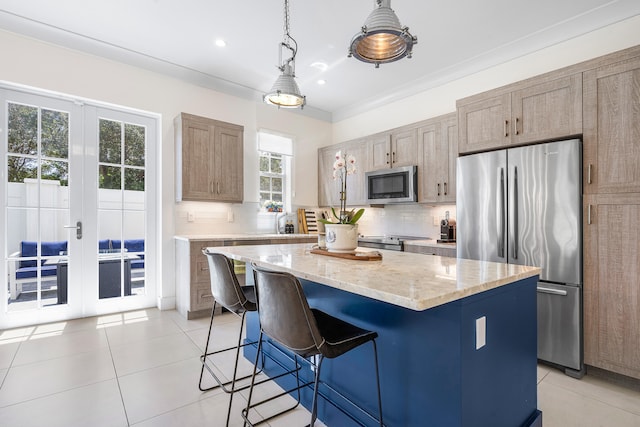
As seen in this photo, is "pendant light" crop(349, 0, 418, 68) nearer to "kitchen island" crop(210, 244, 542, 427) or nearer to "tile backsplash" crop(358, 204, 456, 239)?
"kitchen island" crop(210, 244, 542, 427)

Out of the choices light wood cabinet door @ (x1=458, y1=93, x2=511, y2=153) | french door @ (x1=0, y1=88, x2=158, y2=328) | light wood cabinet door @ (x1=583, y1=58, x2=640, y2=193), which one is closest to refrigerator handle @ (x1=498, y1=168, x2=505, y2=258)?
light wood cabinet door @ (x1=458, y1=93, x2=511, y2=153)

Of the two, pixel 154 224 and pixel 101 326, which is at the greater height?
pixel 154 224

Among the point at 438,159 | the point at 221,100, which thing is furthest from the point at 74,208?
the point at 438,159

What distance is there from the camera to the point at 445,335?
126 centimetres

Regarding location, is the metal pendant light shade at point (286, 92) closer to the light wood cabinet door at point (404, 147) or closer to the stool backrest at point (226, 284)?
the stool backrest at point (226, 284)

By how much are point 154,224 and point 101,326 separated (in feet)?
4.15

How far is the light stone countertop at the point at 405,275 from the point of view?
1.09 metres

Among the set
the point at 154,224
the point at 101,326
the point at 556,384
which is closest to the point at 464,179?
the point at 556,384

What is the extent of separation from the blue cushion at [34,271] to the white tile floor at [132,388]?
1.81ft

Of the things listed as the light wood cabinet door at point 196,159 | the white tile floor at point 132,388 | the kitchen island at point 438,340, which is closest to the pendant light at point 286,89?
the kitchen island at point 438,340

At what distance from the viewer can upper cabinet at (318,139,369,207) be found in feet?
15.4

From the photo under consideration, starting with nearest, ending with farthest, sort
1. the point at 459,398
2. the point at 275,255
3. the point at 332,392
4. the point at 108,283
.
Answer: the point at 459,398 → the point at 332,392 → the point at 275,255 → the point at 108,283

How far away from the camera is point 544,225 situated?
2.53m

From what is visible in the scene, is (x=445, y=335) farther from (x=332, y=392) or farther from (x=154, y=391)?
(x=154, y=391)
